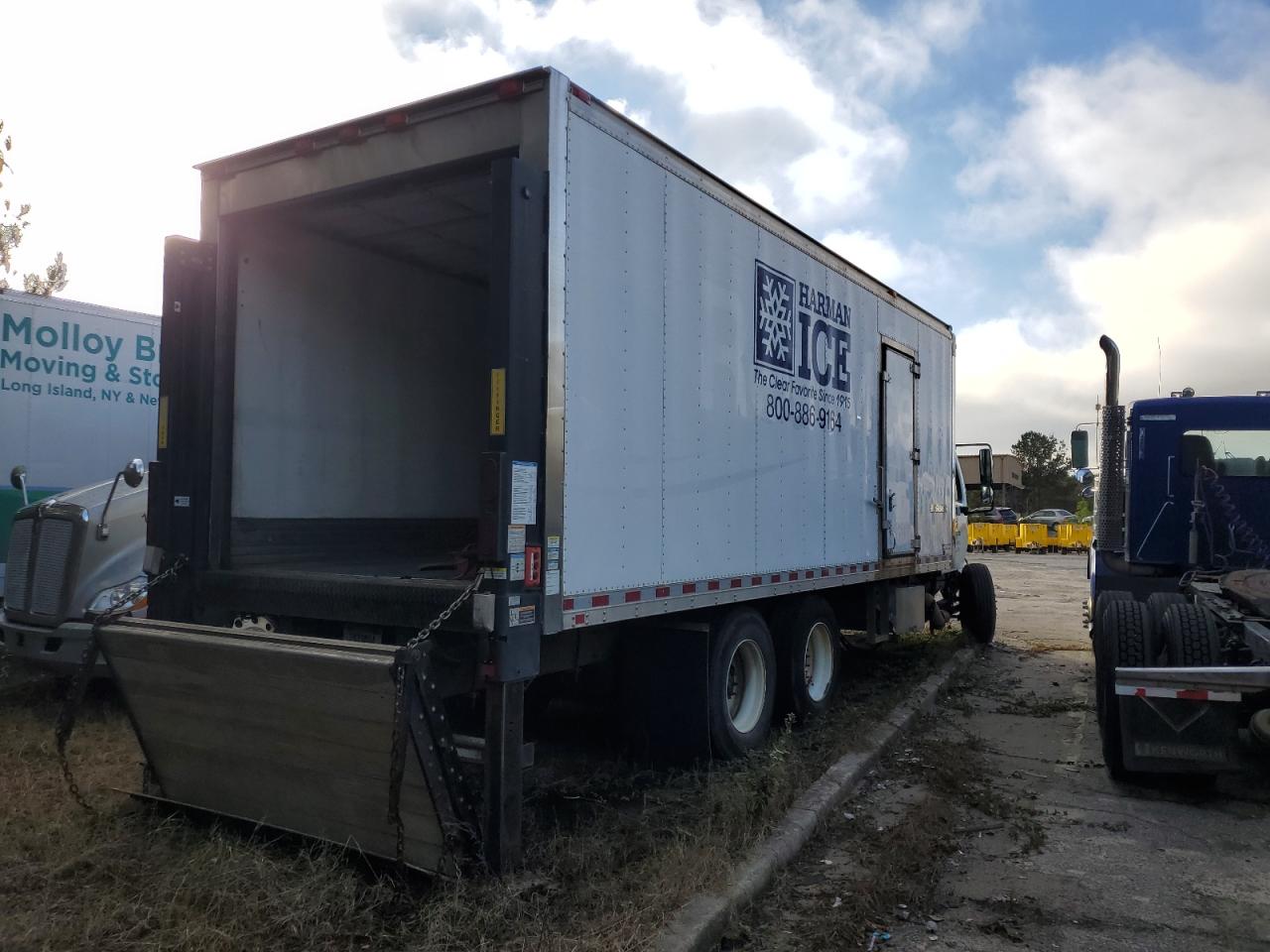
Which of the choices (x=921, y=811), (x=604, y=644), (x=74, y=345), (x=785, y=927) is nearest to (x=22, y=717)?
(x=74, y=345)

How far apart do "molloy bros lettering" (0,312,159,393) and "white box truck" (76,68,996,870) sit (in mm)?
3537

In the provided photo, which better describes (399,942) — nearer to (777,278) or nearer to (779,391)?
(779,391)

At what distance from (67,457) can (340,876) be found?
6.19 m

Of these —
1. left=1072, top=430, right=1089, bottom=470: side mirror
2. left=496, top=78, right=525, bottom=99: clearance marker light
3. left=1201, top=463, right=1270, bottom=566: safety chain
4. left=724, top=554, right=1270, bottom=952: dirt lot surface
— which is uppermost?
left=496, top=78, right=525, bottom=99: clearance marker light

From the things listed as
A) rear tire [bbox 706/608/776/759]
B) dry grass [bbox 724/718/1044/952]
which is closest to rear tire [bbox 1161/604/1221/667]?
dry grass [bbox 724/718/1044/952]

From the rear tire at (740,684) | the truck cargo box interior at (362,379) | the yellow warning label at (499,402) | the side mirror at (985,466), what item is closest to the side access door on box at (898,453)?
the rear tire at (740,684)

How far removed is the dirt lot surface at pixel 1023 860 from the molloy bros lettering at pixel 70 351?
7355 millimetres

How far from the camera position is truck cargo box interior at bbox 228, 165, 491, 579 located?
548 cm

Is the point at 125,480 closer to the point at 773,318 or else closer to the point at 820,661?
→ the point at 773,318

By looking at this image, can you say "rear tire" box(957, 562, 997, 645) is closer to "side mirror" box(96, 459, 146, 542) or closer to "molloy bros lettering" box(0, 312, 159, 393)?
"side mirror" box(96, 459, 146, 542)

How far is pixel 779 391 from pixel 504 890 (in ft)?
12.5

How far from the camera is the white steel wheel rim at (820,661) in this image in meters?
7.59

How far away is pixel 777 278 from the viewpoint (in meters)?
6.58

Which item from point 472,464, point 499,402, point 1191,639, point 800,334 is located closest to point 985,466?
point 800,334
